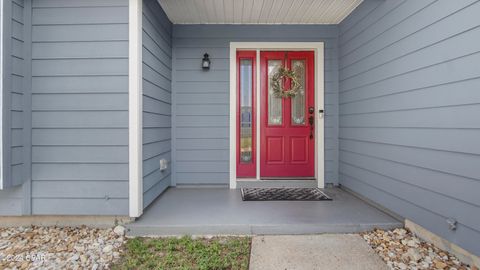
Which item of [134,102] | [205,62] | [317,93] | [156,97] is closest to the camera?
[134,102]

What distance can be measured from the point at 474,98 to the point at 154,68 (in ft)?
9.29

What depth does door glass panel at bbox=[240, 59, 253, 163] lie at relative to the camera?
12.7 ft

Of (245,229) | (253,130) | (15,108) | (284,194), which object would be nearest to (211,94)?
(253,130)

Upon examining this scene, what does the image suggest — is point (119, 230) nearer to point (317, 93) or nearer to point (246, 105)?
point (246, 105)

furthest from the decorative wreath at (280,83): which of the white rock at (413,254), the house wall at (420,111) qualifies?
the white rock at (413,254)

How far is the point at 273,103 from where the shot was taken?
152 inches

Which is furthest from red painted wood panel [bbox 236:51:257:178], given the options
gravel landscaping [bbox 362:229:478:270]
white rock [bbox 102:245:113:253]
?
white rock [bbox 102:245:113:253]

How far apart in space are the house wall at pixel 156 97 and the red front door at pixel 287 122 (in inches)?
52.3

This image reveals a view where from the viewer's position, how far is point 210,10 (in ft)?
A: 10.8

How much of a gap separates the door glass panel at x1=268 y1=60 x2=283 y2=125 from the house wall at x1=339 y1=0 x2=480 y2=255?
40.0 inches

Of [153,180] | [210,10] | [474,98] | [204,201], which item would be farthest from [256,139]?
[474,98]

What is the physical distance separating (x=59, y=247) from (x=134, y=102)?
1.36m

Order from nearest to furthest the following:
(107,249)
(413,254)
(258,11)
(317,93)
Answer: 1. (413,254)
2. (107,249)
3. (258,11)
4. (317,93)

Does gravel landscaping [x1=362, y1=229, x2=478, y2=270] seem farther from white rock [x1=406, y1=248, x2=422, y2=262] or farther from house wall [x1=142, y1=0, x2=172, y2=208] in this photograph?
house wall [x1=142, y1=0, x2=172, y2=208]
